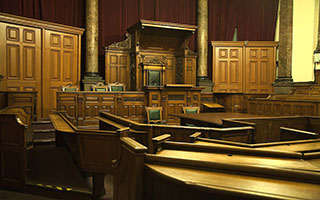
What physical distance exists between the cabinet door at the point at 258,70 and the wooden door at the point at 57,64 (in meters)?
6.71

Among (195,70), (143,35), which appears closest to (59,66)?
(143,35)

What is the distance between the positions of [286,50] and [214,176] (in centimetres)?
924

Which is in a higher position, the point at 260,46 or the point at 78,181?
the point at 260,46

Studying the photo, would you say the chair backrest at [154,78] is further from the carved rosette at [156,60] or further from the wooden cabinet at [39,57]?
the wooden cabinet at [39,57]

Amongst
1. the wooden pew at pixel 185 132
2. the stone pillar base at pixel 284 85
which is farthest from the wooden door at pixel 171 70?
the wooden pew at pixel 185 132

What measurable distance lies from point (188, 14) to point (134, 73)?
3717 millimetres

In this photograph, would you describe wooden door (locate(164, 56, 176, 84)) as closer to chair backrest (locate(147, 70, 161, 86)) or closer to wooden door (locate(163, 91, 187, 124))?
chair backrest (locate(147, 70, 161, 86))

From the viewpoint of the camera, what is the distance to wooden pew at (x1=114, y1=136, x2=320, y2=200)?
1.15 m

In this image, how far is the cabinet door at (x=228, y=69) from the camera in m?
10.5

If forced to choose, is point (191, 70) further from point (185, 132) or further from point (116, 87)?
point (185, 132)

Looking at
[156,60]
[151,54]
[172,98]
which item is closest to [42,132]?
[172,98]

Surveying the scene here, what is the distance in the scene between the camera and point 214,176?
4.32 ft

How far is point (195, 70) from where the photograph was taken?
10.2 m

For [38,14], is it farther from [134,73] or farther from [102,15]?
[134,73]
